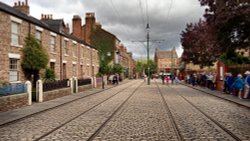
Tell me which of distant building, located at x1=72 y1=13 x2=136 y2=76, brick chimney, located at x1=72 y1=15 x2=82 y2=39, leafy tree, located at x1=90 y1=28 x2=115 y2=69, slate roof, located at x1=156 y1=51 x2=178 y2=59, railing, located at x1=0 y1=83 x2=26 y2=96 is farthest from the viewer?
slate roof, located at x1=156 y1=51 x2=178 y2=59

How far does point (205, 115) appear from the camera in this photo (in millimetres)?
12383

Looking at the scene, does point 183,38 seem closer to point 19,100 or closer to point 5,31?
point 5,31

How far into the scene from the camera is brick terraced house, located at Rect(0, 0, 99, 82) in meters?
19.4

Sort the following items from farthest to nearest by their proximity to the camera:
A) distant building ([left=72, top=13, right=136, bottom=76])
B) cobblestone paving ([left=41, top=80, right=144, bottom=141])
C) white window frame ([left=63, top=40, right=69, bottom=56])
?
distant building ([left=72, top=13, right=136, bottom=76]) → white window frame ([left=63, top=40, right=69, bottom=56]) → cobblestone paving ([left=41, top=80, right=144, bottom=141])

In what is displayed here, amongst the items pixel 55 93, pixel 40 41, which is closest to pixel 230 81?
pixel 55 93

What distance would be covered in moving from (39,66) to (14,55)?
2364mm

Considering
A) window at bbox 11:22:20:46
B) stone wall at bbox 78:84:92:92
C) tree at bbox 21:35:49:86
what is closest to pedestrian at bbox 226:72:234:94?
stone wall at bbox 78:84:92:92

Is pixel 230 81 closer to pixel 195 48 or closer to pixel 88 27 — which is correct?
pixel 195 48

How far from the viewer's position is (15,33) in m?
20.9

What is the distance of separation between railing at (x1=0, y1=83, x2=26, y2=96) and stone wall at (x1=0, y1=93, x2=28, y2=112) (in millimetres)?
196

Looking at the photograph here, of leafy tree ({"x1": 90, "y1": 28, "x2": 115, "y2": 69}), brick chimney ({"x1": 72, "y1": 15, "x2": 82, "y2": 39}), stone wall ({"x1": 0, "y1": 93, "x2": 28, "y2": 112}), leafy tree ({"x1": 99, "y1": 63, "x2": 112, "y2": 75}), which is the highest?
brick chimney ({"x1": 72, "y1": 15, "x2": 82, "y2": 39})

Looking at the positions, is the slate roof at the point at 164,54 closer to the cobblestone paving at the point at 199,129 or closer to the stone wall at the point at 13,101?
the stone wall at the point at 13,101

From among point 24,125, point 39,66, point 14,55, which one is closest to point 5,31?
point 14,55

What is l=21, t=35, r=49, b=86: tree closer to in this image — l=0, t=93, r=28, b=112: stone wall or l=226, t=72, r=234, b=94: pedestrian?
l=0, t=93, r=28, b=112: stone wall
